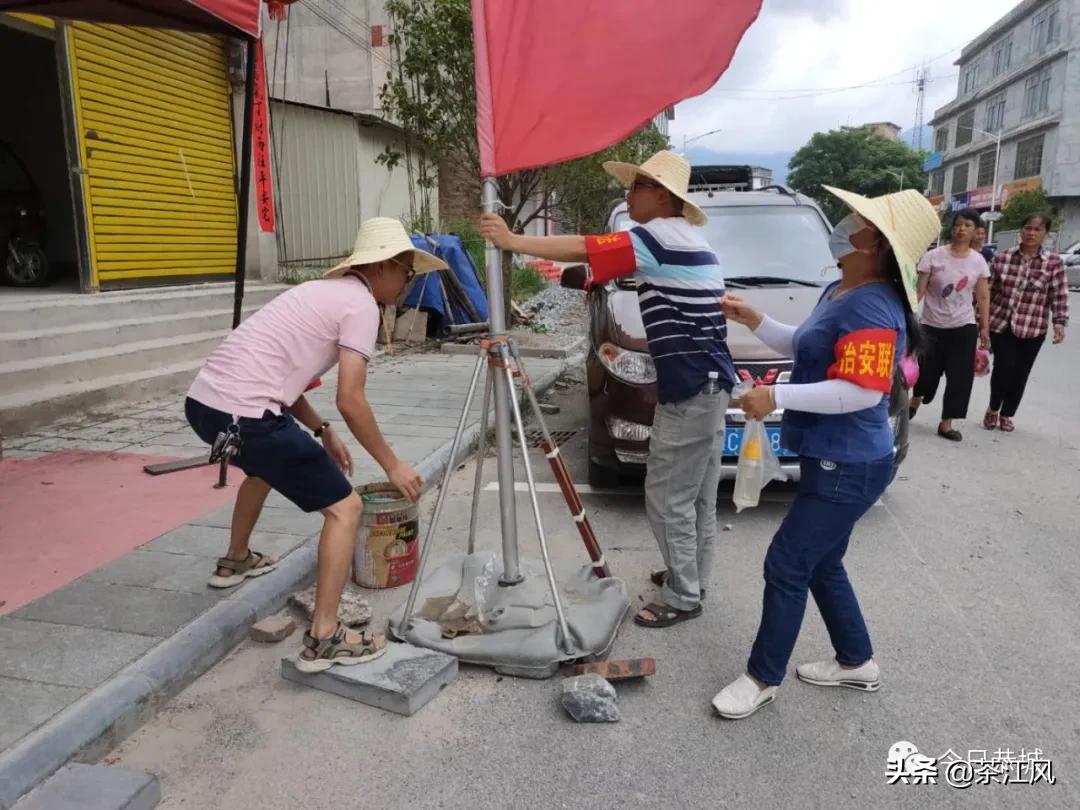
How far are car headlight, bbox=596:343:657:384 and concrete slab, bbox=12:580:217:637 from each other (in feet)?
8.02

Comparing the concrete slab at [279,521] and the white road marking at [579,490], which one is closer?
the concrete slab at [279,521]

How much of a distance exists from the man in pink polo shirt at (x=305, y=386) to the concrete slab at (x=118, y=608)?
624 millimetres

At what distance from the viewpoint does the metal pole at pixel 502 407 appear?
318 cm

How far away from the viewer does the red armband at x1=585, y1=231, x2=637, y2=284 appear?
2.98 meters

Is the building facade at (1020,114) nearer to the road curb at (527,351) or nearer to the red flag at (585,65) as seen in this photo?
the road curb at (527,351)

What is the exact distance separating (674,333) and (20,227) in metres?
8.79

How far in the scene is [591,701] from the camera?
9.11 ft

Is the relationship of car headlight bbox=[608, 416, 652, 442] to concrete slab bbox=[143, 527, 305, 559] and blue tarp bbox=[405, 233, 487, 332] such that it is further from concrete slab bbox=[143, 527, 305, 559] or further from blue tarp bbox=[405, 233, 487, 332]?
blue tarp bbox=[405, 233, 487, 332]

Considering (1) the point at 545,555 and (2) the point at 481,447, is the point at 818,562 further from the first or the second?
(2) the point at 481,447

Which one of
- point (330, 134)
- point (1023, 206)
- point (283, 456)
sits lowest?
point (283, 456)

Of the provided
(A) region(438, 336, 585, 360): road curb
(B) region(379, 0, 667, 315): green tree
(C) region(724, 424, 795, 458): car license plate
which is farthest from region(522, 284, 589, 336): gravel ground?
(C) region(724, 424, 795, 458): car license plate

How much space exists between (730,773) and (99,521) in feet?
11.4

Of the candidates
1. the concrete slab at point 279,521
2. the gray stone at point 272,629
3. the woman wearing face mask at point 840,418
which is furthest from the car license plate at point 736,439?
the gray stone at point 272,629

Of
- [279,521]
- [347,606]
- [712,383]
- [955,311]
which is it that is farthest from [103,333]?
[955,311]
